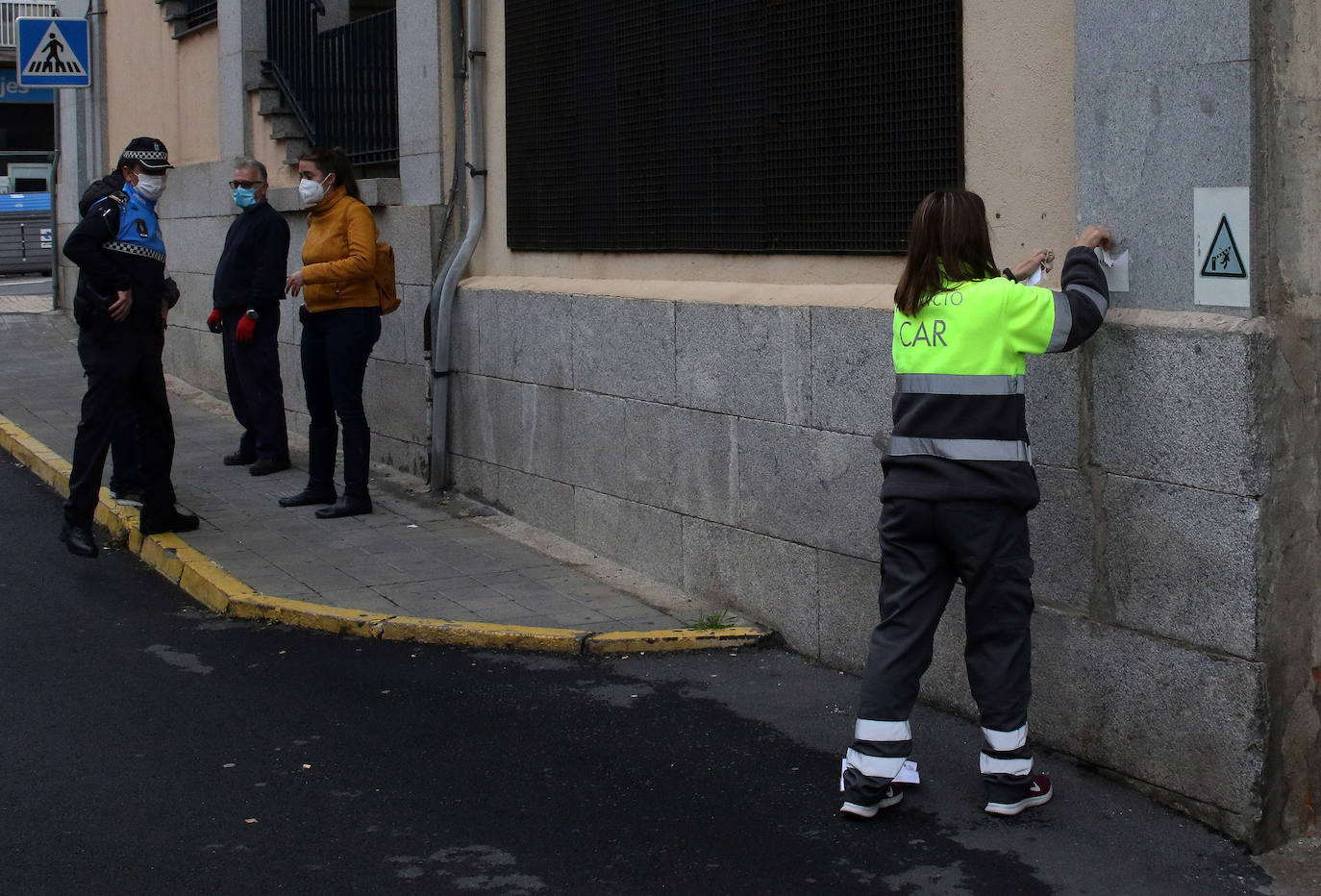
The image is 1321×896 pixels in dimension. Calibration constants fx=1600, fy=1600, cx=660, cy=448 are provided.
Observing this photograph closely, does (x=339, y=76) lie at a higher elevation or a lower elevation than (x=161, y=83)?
lower

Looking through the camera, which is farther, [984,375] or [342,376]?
[342,376]

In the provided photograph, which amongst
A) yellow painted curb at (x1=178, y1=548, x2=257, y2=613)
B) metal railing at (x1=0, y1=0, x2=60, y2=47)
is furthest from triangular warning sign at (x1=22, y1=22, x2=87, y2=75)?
metal railing at (x1=0, y1=0, x2=60, y2=47)

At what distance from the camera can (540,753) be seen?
5.34 metres

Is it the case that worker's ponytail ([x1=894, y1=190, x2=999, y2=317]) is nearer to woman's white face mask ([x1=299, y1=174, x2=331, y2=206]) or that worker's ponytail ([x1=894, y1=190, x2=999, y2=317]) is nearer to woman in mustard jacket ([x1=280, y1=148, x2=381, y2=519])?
woman in mustard jacket ([x1=280, y1=148, x2=381, y2=519])

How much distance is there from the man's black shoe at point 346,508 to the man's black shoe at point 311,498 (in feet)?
0.92

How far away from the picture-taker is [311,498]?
9.24m

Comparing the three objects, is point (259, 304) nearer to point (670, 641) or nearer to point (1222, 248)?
point (670, 641)

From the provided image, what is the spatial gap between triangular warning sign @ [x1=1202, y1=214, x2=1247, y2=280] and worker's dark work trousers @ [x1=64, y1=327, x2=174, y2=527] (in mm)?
5496

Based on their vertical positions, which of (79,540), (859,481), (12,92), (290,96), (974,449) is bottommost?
(79,540)

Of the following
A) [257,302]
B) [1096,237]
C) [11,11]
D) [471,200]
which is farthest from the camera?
[11,11]

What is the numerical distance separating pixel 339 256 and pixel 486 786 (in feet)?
14.3

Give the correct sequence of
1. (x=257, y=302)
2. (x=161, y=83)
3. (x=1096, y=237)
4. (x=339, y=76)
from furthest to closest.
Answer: (x=161, y=83), (x=339, y=76), (x=257, y=302), (x=1096, y=237)

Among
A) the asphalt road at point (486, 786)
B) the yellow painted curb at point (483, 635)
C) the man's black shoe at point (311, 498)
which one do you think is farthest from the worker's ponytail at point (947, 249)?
the man's black shoe at point (311, 498)

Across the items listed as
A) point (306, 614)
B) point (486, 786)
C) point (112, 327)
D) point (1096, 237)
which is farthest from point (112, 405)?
point (1096, 237)
